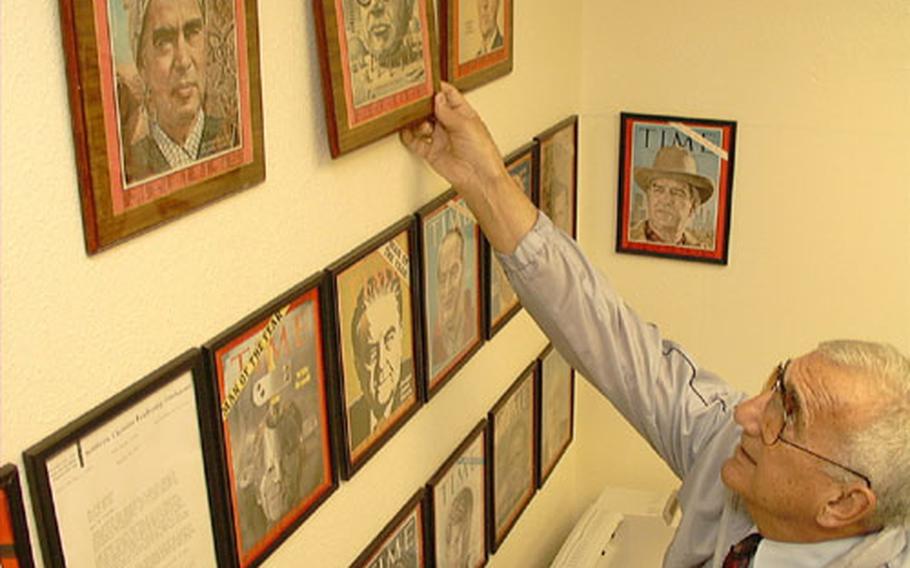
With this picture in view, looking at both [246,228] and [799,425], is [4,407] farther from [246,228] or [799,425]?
[799,425]

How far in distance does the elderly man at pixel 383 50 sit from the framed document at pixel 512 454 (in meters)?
0.86

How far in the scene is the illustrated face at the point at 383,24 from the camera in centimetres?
154

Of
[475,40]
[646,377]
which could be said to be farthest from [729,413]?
[475,40]

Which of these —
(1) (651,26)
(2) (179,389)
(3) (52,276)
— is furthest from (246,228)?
(1) (651,26)

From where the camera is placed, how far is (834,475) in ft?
4.83

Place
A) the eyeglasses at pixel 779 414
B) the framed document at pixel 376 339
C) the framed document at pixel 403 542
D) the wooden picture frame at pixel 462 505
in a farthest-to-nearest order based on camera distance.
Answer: the wooden picture frame at pixel 462 505
the framed document at pixel 403 542
the framed document at pixel 376 339
the eyeglasses at pixel 779 414

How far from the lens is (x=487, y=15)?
1.96m

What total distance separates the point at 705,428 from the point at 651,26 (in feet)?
3.59

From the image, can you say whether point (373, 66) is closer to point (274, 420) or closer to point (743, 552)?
point (274, 420)

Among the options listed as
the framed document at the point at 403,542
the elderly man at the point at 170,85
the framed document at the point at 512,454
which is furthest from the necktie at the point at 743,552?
the elderly man at the point at 170,85

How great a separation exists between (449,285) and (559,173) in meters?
0.65

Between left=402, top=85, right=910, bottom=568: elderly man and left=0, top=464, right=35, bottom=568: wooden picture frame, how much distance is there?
2.97ft

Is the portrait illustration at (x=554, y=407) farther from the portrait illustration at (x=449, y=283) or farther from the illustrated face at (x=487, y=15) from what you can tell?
the illustrated face at (x=487, y=15)

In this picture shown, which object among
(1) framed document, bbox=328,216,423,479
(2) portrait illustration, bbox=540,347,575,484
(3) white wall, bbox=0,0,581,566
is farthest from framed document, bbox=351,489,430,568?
(2) portrait illustration, bbox=540,347,575,484
